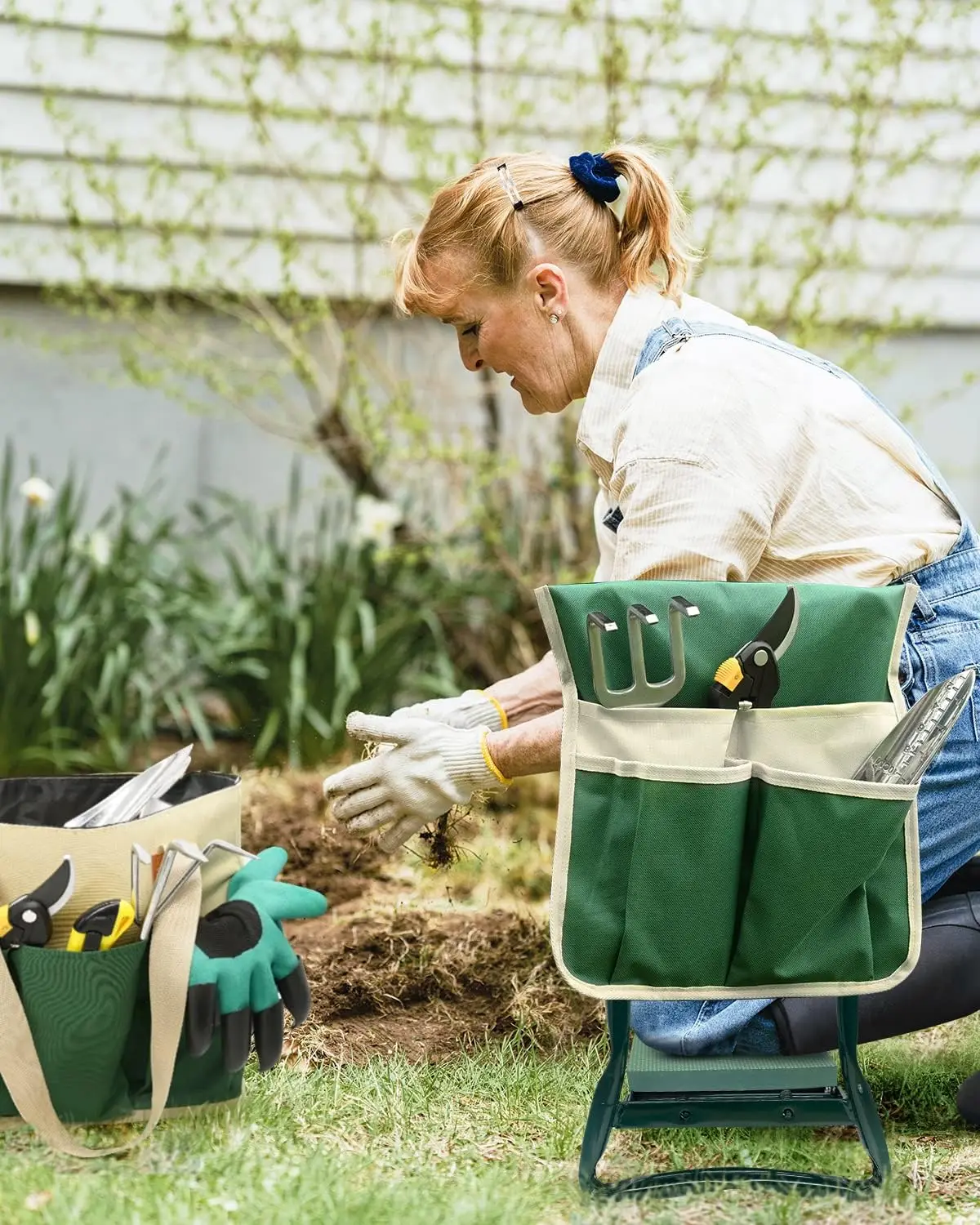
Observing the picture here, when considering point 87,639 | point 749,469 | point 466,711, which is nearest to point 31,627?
point 87,639

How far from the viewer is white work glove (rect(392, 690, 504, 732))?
103 inches

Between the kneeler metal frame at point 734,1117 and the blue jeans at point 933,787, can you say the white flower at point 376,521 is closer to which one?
the blue jeans at point 933,787

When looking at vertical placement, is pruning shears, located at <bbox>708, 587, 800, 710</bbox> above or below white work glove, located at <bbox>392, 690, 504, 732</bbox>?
above

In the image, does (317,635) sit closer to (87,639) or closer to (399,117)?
(87,639)

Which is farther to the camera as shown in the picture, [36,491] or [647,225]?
[36,491]

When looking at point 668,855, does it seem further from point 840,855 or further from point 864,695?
point 864,695

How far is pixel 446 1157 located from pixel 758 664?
84 centimetres

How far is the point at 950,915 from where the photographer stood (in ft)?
7.61

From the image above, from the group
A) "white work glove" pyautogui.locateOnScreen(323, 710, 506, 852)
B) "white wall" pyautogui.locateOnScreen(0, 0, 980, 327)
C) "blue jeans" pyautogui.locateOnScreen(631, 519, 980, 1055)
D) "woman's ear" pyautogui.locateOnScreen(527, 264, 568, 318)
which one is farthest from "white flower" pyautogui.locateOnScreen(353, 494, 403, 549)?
"blue jeans" pyautogui.locateOnScreen(631, 519, 980, 1055)

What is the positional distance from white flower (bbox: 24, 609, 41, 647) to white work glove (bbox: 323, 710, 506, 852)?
2244 millimetres

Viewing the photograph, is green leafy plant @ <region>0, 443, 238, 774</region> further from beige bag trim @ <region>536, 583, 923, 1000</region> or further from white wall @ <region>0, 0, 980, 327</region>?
beige bag trim @ <region>536, 583, 923, 1000</region>

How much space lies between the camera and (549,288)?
2404 mm

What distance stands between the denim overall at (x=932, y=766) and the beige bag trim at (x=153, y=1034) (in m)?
0.75

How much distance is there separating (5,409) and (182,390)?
0.64 metres
